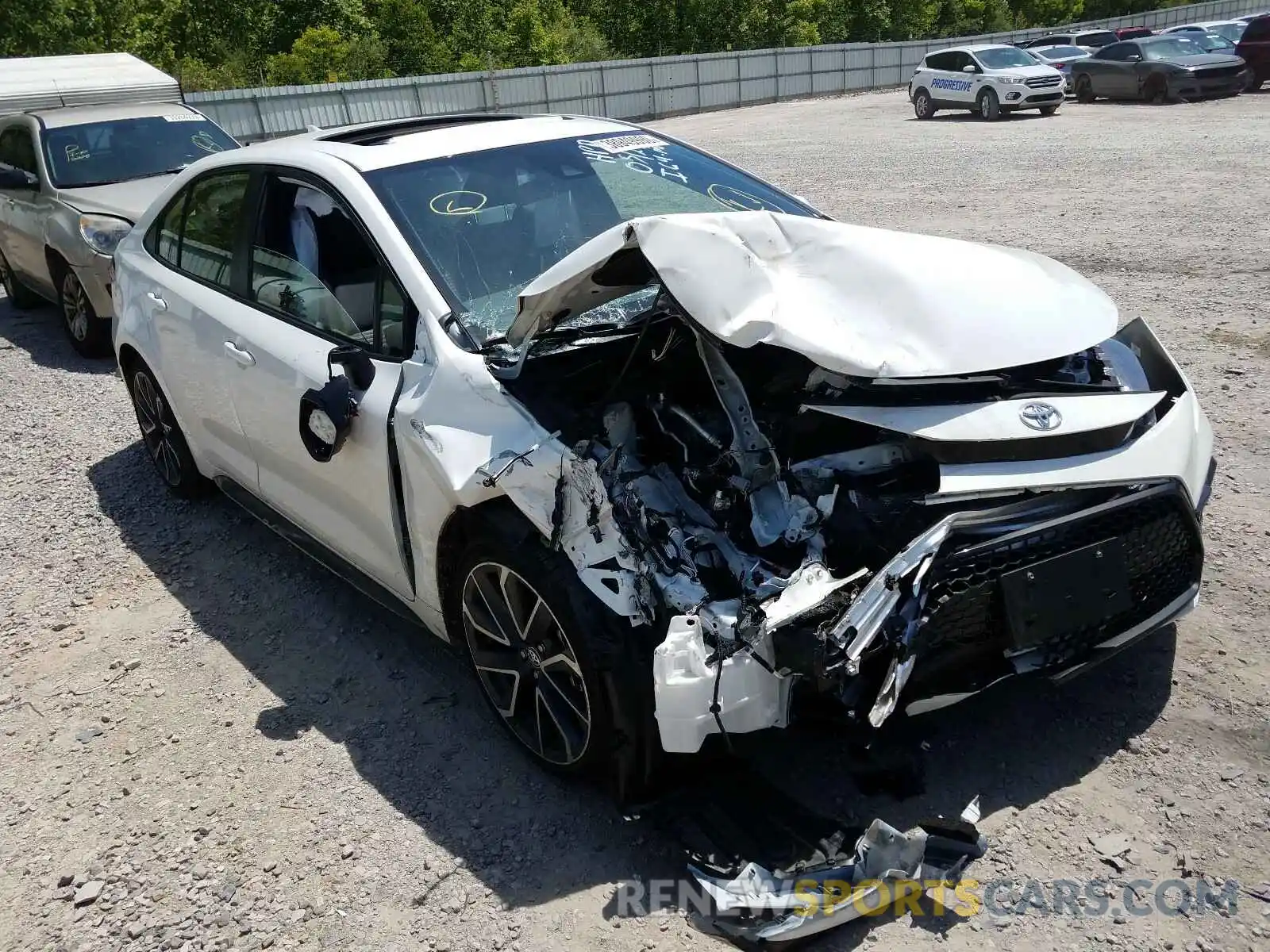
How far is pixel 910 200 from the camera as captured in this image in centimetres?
1218

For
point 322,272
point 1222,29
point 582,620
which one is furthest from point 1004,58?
point 582,620

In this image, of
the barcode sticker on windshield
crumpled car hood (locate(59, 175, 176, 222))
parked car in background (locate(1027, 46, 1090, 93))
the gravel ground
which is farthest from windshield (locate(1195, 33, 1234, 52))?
the barcode sticker on windshield

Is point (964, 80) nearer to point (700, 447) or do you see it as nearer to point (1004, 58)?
point (1004, 58)

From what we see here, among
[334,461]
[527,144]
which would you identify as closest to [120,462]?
[334,461]

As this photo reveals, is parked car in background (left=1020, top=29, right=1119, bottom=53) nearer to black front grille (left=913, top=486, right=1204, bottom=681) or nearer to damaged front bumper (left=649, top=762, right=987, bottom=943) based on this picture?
black front grille (left=913, top=486, right=1204, bottom=681)

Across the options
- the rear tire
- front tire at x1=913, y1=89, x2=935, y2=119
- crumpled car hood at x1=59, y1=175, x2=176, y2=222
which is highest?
crumpled car hood at x1=59, y1=175, x2=176, y2=222

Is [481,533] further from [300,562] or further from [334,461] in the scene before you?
[300,562]

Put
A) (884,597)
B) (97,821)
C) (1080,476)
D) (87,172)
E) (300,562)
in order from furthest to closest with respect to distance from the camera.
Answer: (87,172)
(300,562)
(97,821)
(1080,476)
(884,597)

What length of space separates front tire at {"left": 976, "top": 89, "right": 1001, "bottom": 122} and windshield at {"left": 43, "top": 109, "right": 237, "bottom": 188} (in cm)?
1818

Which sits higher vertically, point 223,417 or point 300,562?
point 223,417

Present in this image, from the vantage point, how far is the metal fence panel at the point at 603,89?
23359 mm

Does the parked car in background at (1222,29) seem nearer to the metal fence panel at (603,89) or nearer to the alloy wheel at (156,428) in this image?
→ the metal fence panel at (603,89)

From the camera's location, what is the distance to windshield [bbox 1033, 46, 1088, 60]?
2738 centimetres

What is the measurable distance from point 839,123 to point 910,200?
43.5 ft
